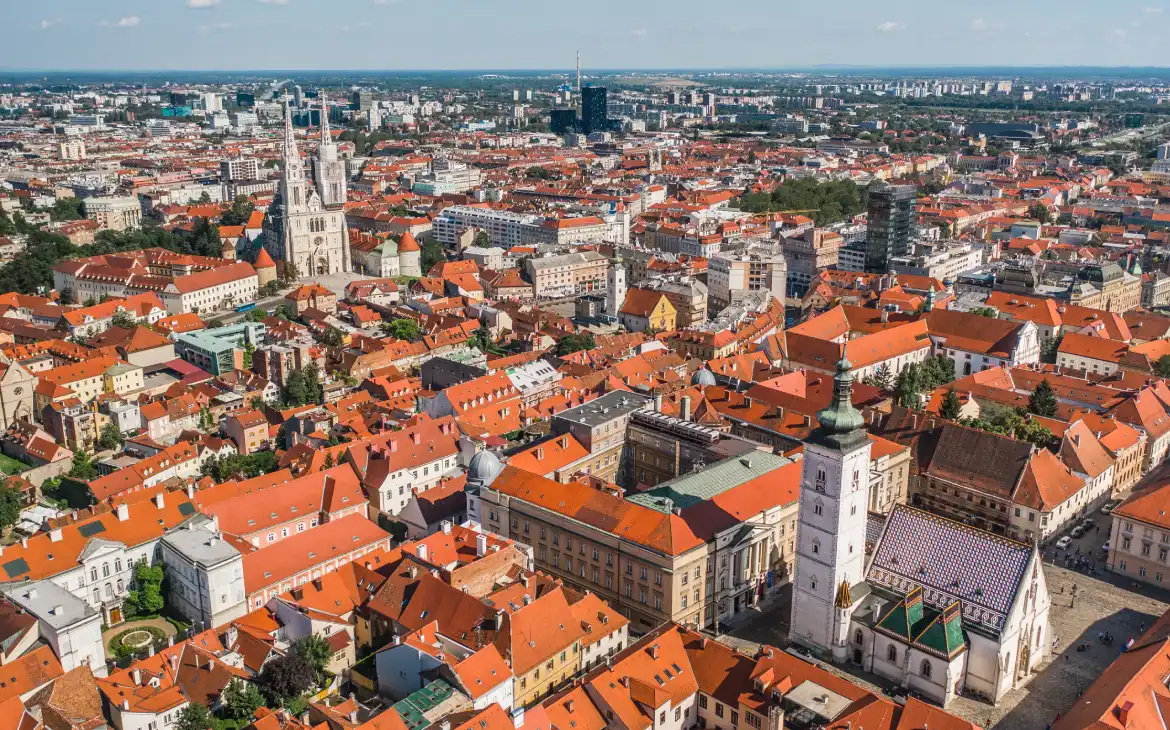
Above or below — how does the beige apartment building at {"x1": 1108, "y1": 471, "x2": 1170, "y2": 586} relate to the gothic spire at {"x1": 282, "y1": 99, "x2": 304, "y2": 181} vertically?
below

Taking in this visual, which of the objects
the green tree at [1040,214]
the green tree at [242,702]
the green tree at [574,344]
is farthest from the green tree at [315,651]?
the green tree at [1040,214]

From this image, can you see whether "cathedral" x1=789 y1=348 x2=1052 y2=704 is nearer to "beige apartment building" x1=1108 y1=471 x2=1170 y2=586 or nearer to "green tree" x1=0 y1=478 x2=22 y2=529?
"beige apartment building" x1=1108 y1=471 x2=1170 y2=586

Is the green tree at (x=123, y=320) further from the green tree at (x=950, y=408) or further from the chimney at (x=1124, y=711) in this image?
the chimney at (x=1124, y=711)

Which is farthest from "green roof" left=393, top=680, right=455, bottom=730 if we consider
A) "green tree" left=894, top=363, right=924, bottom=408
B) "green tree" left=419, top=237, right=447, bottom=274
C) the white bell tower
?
"green tree" left=419, top=237, right=447, bottom=274

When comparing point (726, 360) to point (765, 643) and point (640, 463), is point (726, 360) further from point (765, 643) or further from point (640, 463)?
point (765, 643)

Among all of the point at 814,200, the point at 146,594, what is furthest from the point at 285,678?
the point at 814,200
